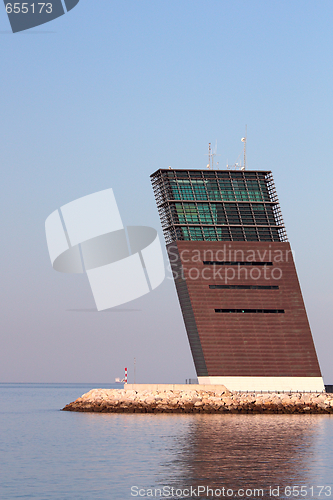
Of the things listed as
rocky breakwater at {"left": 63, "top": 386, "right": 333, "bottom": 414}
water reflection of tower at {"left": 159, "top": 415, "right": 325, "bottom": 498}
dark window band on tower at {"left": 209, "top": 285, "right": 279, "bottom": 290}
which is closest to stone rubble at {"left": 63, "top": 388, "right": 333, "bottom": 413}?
rocky breakwater at {"left": 63, "top": 386, "right": 333, "bottom": 414}

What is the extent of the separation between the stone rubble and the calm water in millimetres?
11538

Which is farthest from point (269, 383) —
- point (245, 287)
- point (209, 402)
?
point (245, 287)

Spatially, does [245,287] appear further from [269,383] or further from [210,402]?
[210,402]

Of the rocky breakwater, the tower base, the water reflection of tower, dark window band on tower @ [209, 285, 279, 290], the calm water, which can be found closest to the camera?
the calm water

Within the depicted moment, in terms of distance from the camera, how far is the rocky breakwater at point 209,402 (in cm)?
9379

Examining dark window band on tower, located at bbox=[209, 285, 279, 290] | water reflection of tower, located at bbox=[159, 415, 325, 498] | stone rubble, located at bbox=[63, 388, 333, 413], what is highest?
dark window band on tower, located at bbox=[209, 285, 279, 290]

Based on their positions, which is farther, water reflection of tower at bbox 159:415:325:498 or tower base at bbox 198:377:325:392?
tower base at bbox 198:377:325:392

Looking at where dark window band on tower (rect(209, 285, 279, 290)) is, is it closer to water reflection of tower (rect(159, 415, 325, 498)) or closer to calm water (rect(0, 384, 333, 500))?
calm water (rect(0, 384, 333, 500))

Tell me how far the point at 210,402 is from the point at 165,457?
44757mm

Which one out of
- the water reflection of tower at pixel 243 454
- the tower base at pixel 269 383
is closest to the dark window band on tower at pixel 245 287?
the tower base at pixel 269 383

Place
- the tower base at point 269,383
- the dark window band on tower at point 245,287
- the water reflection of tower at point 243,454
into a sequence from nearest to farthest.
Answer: the water reflection of tower at point 243,454 → the tower base at point 269,383 → the dark window band on tower at point 245,287

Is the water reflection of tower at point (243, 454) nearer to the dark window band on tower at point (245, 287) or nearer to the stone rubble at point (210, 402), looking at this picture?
the stone rubble at point (210, 402)

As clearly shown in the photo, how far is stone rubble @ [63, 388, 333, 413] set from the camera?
93794mm

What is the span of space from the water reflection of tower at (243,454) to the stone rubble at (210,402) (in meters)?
14.4
